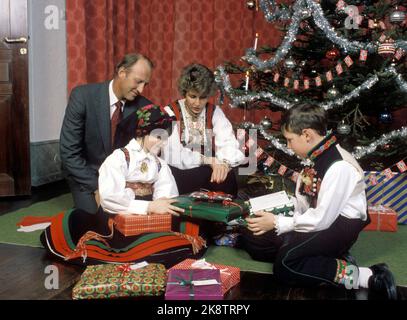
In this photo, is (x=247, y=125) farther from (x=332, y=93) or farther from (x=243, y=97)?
(x=332, y=93)

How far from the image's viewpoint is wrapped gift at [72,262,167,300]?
2.02 m

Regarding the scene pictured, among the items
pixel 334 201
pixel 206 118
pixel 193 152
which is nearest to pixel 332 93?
pixel 206 118

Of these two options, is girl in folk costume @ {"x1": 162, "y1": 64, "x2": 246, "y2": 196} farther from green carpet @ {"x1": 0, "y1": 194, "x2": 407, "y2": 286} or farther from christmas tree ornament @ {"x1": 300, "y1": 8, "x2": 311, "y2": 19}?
christmas tree ornament @ {"x1": 300, "y1": 8, "x2": 311, "y2": 19}

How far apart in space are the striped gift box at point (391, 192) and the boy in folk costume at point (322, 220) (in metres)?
1.19

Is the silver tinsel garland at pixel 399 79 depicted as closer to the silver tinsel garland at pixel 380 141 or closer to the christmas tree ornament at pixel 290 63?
the silver tinsel garland at pixel 380 141

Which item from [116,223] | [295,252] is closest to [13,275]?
[116,223]

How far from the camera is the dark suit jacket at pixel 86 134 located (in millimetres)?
3146

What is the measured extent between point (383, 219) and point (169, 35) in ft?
10.7

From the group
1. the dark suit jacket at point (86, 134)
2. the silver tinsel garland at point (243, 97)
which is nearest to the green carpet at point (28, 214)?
the dark suit jacket at point (86, 134)

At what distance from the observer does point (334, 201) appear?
2.12 meters

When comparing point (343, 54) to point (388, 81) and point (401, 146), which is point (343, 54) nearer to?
point (388, 81)

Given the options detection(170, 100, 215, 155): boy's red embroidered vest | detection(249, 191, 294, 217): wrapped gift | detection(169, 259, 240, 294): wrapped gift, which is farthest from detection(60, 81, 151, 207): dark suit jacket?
detection(249, 191, 294, 217): wrapped gift
